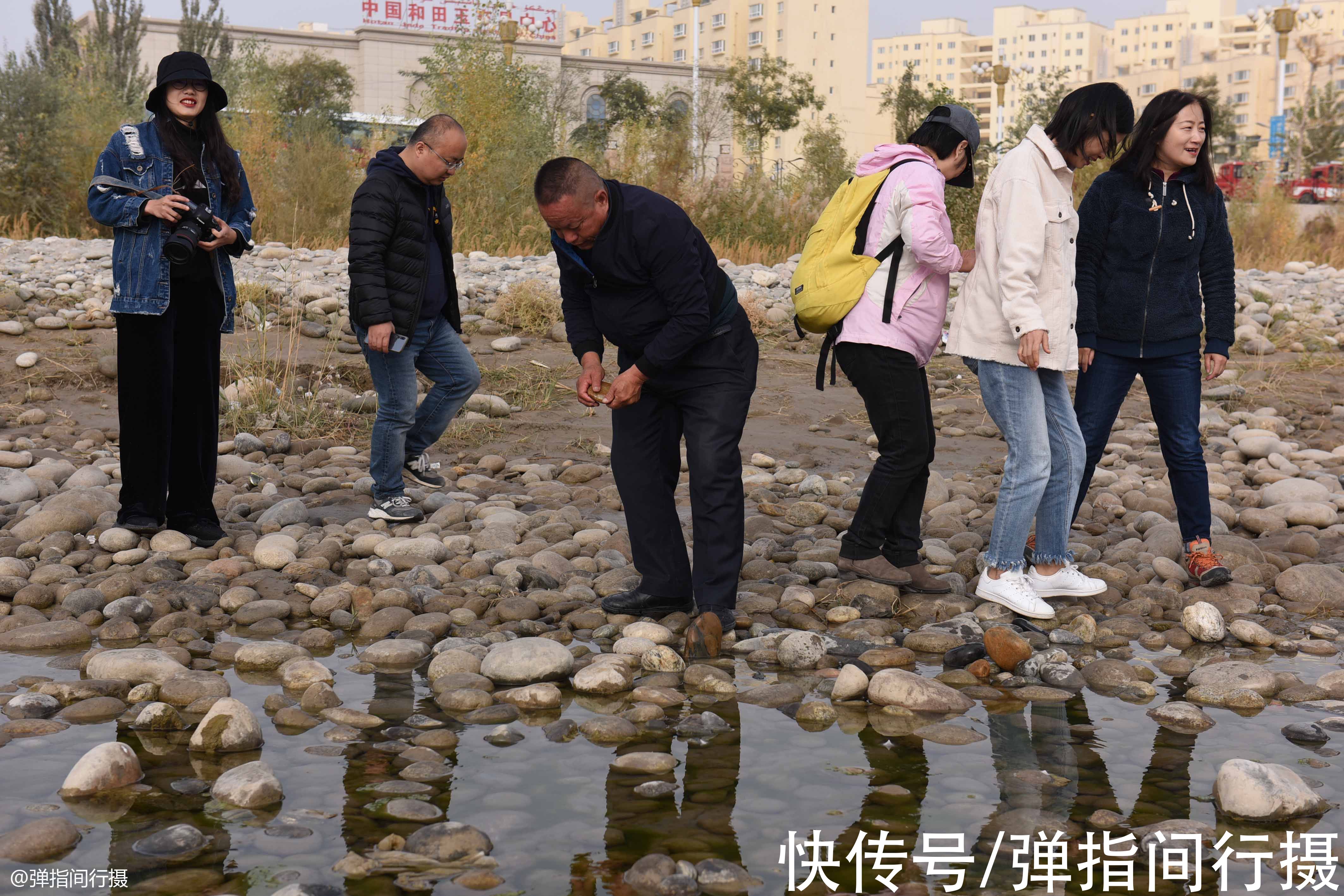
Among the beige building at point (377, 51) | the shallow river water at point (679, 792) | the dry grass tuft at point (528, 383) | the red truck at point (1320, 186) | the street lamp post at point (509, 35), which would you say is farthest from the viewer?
the beige building at point (377, 51)

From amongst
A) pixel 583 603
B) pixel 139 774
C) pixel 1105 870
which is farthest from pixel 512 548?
pixel 1105 870

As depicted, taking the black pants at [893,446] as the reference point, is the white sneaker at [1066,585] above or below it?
below

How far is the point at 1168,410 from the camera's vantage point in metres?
4.50

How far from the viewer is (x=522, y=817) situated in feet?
9.24

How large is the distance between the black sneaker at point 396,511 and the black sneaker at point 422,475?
1.67ft

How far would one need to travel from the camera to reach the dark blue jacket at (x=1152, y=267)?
14.3ft

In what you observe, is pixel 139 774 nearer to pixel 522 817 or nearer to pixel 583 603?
pixel 522 817

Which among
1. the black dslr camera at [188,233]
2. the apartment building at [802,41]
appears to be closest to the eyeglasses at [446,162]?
the black dslr camera at [188,233]

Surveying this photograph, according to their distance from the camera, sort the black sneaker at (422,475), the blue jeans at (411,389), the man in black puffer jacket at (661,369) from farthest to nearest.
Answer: the black sneaker at (422,475) → the blue jeans at (411,389) → the man in black puffer jacket at (661,369)

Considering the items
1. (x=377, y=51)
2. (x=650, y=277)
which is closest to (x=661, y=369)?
(x=650, y=277)

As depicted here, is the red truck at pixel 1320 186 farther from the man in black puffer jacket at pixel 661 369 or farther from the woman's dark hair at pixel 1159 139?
the man in black puffer jacket at pixel 661 369

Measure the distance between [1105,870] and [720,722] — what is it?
1.15 m

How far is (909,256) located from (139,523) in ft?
10.9

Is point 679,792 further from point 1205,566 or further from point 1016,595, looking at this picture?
point 1205,566
